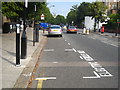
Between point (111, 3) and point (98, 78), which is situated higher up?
point (111, 3)

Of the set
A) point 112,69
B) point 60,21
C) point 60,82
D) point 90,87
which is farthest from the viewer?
point 60,21

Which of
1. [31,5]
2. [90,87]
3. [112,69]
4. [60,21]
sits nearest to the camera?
[90,87]

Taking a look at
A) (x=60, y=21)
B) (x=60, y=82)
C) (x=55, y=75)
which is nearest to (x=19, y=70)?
Result: (x=55, y=75)

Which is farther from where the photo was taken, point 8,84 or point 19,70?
point 19,70

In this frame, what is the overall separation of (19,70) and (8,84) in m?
1.77

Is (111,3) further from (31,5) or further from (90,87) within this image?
(90,87)

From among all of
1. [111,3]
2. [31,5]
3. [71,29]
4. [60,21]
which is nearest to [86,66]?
[31,5]

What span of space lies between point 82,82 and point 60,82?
0.64m

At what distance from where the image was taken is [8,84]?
6.07 m

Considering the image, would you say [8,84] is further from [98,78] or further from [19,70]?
[98,78]

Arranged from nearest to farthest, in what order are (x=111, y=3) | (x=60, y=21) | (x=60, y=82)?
(x=60, y=82) → (x=111, y=3) → (x=60, y=21)

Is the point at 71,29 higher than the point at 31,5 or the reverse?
the reverse

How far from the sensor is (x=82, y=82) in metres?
6.58

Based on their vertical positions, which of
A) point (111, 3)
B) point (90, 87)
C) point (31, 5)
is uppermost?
point (111, 3)
